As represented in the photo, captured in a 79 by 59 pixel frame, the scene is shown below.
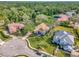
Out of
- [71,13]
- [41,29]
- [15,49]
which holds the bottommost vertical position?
[15,49]

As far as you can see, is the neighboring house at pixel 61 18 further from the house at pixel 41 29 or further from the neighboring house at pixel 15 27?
the neighboring house at pixel 15 27

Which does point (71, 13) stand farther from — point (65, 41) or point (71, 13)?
point (65, 41)

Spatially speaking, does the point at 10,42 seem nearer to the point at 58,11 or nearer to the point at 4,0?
the point at 4,0

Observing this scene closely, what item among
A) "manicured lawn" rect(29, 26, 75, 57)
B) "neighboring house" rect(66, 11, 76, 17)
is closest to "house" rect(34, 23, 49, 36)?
"manicured lawn" rect(29, 26, 75, 57)

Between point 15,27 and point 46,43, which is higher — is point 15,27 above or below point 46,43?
above

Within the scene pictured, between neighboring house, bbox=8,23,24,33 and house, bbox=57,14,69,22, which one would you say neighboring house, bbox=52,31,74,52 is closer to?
house, bbox=57,14,69,22

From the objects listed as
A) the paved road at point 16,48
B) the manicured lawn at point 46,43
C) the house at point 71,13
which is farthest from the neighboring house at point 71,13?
the paved road at point 16,48

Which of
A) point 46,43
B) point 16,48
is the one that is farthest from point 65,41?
point 16,48
